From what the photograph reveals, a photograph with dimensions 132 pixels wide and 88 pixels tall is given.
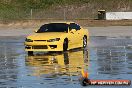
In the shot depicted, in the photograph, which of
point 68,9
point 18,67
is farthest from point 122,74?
point 68,9

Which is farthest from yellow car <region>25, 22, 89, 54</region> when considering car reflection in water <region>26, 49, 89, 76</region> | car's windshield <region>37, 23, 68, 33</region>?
car reflection in water <region>26, 49, 89, 76</region>

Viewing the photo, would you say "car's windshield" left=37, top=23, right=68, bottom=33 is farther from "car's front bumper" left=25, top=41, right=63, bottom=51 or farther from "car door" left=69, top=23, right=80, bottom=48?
"car's front bumper" left=25, top=41, right=63, bottom=51

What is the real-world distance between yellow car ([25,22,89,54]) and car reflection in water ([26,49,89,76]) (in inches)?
19.1

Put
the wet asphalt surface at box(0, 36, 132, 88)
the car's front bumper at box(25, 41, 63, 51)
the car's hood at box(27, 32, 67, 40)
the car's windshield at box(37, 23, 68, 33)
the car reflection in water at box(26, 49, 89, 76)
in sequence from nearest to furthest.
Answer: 1. the wet asphalt surface at box(0, 36, 132, 88)
2. the car reflection in water at box(26, 49, 89, 76)
3. the car's front bumper at box(25, 41, 63, 51)
4. the car's hood at box(27, 32, 67, 40)
5. the car's windshield at box(37, 23, 68, 33)

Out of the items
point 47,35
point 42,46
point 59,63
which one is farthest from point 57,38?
point 59,63

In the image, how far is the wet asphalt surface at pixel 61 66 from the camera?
16192 millimetres

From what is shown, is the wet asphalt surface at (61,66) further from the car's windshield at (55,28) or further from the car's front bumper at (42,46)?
the car's windshield at (55,28)

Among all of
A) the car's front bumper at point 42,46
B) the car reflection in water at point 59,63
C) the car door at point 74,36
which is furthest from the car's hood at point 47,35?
the car reflection in water at point 59,63

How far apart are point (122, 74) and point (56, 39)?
29.7 feet

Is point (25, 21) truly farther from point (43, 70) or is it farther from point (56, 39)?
point (43, 70)

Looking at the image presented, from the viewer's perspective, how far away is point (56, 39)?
26.5 m

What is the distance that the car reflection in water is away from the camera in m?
18.7

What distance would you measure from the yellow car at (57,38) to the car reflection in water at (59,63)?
19.1 inches

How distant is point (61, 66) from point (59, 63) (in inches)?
45.7
